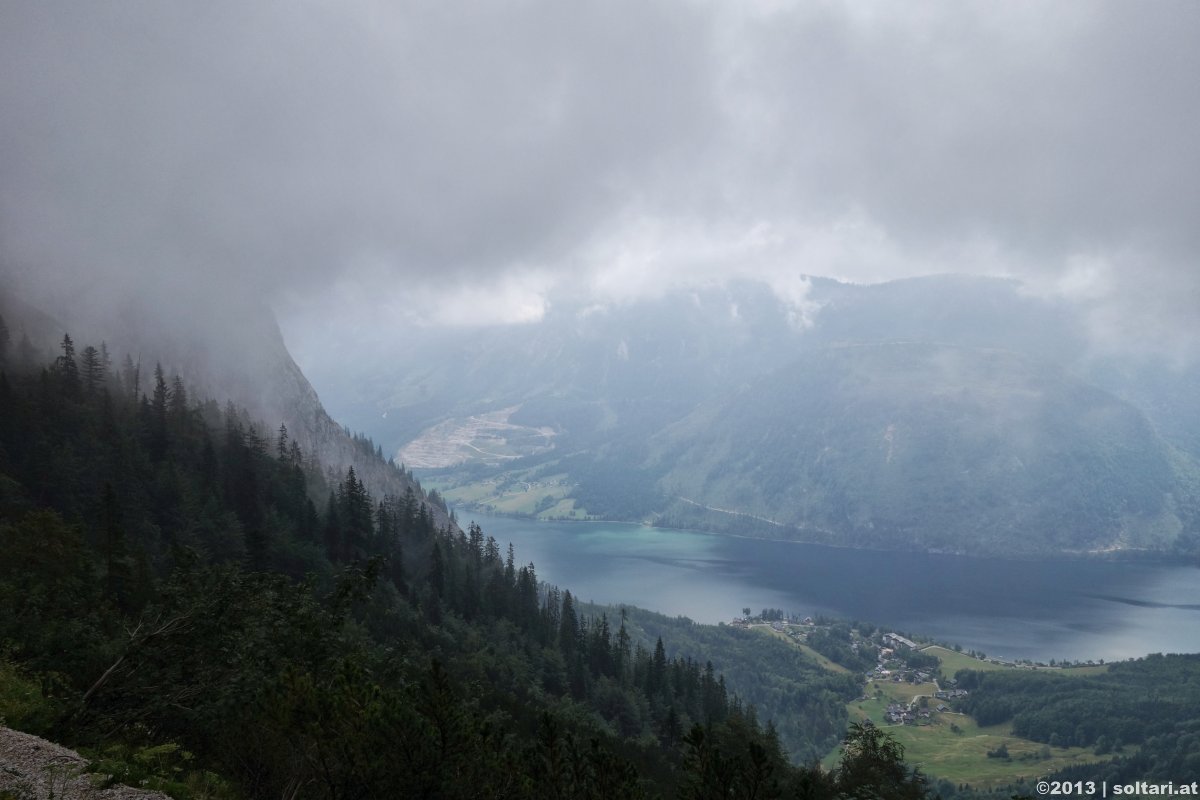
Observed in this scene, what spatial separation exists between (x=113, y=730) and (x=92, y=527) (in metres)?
40.0

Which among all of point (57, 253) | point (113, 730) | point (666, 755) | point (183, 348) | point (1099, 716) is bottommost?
point (1099, 716)

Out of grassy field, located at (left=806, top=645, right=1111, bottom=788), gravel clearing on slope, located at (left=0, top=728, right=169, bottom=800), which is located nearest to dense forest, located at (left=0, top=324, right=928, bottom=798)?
gravel clearing on slope, located at (left=0, top=728, right=169, bottom=800)

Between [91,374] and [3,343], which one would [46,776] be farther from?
[3,343]

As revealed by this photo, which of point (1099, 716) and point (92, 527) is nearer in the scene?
point (92, 527)

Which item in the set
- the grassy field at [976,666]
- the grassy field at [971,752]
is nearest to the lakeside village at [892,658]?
the grassy field at [976,666]

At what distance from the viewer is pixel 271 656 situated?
18641mm

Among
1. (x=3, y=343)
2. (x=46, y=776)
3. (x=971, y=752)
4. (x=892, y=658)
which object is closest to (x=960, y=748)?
(x=971, y=752)

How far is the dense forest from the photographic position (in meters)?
13.5

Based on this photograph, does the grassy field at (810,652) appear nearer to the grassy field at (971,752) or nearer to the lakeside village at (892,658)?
the lakeside village at (892,658)

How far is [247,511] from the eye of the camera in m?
67.2

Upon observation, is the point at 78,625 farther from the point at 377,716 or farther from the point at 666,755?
the point at 666,755

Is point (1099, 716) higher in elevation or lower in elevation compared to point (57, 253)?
lower

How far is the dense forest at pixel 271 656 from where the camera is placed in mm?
13508

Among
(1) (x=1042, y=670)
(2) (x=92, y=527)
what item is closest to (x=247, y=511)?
(2) (x=92, y=527)
